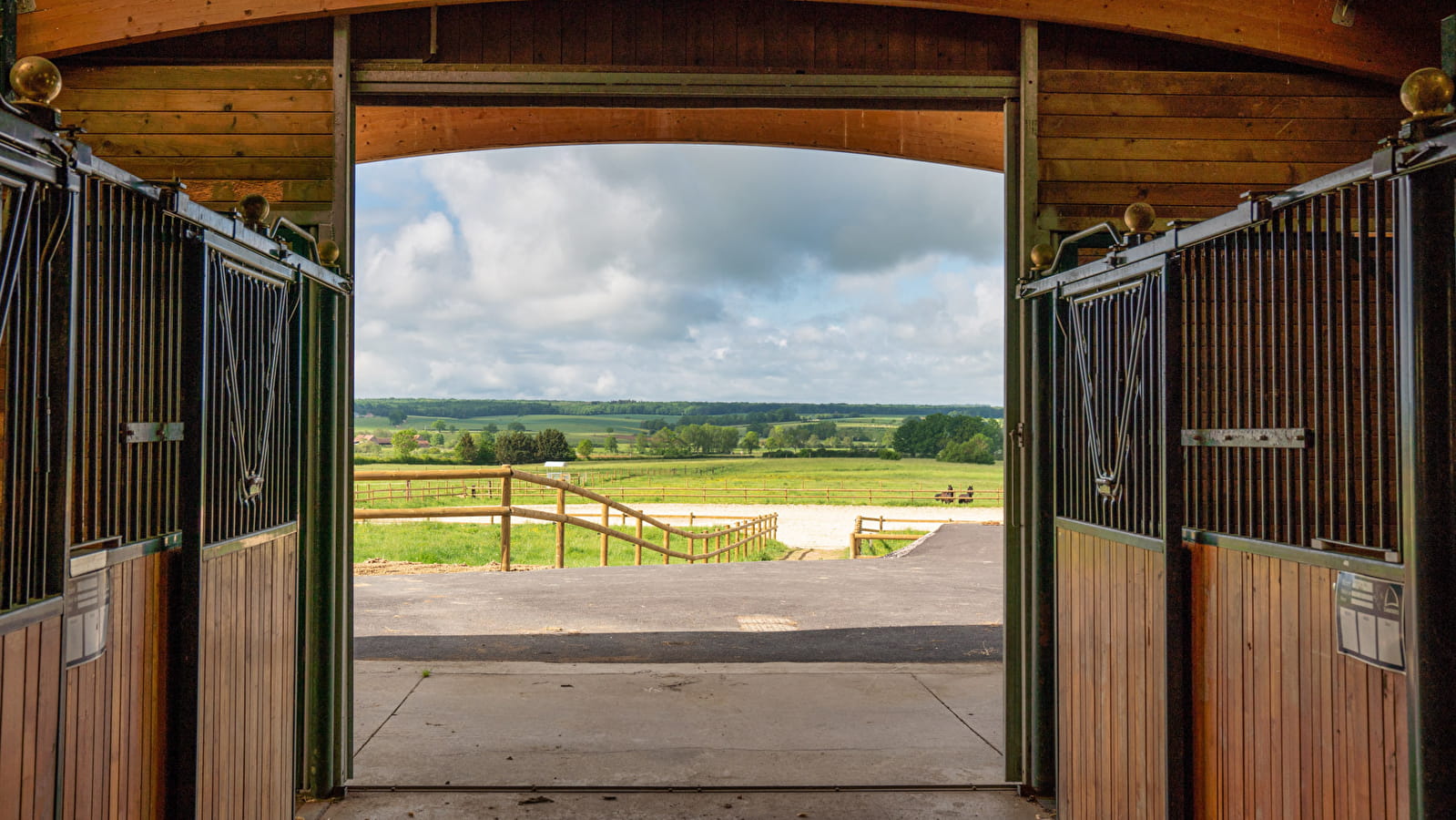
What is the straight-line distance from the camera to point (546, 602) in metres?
7.57

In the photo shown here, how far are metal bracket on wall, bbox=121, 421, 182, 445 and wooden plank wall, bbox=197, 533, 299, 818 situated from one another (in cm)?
29

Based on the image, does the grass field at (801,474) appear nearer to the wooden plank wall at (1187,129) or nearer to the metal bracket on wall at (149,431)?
the wooden plank wall at (1187,129)

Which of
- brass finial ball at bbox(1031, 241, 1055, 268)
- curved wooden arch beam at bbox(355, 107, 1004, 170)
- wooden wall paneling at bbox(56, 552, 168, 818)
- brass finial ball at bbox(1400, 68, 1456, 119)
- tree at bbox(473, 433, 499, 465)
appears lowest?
tree at bbox(473, 433, 499, 465)

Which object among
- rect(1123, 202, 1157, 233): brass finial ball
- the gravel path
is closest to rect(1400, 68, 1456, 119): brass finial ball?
rect(1123, 202, 1157, 233): brass finial ball

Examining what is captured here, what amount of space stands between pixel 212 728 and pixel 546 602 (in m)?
5.37

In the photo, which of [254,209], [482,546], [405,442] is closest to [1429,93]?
[254,209]

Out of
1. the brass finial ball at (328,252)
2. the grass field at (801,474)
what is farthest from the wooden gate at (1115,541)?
the grass field at (801,474)

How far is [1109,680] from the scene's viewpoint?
8.52 ft

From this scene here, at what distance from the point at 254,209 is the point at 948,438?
57.2 m

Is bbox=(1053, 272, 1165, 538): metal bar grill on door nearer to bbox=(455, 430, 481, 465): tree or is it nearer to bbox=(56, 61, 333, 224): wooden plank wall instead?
bbox=(56, 61, 333, 224): wooden plank wall

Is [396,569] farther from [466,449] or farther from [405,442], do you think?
[466,449]

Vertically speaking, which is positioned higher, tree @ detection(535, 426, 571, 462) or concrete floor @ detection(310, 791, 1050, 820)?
tree @ detection(535, 426, 571, 462)

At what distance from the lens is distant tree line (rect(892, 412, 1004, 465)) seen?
5528cm

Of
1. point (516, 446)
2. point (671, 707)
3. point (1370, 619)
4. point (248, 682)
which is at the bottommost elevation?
point (671, 707)
